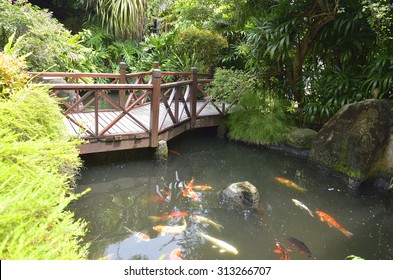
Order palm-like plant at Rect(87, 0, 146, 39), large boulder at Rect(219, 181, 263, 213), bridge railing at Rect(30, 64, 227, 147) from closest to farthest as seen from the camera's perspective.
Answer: large boulder at Rect(219, 181, 263, 213), bridge railing at Rect(30, 64, 227, 147), palm-like plant at Rect(87, 0, 146, 39)

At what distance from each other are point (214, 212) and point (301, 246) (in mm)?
1192

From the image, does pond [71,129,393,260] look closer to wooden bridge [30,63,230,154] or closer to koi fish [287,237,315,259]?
koi fish [287,237,315,259]

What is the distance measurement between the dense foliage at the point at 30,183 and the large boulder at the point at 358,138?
14.2 feet

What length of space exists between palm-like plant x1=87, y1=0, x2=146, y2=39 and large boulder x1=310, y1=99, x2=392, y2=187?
8.86 meters

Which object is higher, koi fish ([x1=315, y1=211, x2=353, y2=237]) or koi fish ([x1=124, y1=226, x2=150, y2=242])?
koi fish ([x1=315, y1=211, x2=353, y2=237])

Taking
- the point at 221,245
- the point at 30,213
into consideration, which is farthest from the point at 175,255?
the point at 30,213

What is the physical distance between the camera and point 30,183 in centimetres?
175

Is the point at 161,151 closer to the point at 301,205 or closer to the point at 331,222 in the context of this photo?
the point at 301,205

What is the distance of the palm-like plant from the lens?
11867 mm

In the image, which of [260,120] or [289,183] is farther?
[260,120]

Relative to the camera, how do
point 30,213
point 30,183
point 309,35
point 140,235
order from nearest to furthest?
point 30,213
point 30,183
point 140,235
point 309,35

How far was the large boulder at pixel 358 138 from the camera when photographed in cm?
540

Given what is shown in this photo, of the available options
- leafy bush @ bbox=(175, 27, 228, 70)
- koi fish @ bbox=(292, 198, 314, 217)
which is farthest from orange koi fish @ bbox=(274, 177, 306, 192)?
leafy bush @ bbox=(175, 27, 228, 70)

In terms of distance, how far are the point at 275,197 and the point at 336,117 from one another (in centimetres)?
203
